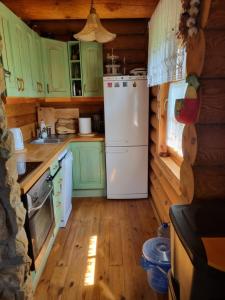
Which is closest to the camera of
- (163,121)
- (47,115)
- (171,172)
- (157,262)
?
(157,262)

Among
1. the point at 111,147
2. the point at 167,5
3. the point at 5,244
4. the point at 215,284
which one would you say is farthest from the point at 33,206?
the point at 167,5

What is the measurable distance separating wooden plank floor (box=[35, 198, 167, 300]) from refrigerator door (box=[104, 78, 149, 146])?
937 millimetres

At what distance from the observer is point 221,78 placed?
110cm

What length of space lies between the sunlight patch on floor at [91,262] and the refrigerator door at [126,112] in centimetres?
127

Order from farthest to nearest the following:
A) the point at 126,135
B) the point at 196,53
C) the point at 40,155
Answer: the point at 126,135 → the point at 40,155 → the point at 196,53

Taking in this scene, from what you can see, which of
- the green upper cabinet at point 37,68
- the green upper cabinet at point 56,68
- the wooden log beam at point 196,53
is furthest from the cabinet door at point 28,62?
the wooden log beam at point 196,53

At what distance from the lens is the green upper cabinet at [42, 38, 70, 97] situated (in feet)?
9.74

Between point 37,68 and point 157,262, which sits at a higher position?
point 37,68

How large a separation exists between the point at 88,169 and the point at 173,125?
1436 millimetres

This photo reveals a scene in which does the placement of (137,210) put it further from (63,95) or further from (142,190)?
(63,95)

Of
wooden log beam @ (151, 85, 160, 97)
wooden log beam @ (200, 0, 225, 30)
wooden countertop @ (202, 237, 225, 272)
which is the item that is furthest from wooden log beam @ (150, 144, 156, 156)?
wooden countertop @ (202, 237, 225, 272)

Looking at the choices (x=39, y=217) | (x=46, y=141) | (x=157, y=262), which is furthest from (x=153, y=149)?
(x=39, y=217)

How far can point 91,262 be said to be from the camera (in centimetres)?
203

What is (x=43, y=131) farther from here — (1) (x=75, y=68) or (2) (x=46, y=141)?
(1) (x=75, y=68)
